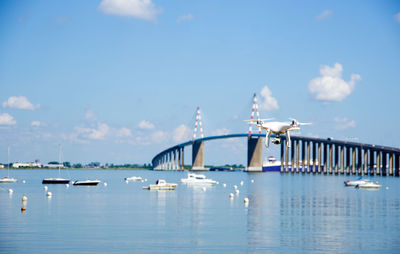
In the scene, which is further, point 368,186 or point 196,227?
point 368,186

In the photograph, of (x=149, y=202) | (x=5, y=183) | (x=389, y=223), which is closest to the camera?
(x=389, y=223)

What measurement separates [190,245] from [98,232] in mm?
10524

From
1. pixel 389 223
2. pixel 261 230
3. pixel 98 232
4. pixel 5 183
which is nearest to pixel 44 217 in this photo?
pixel 98 232

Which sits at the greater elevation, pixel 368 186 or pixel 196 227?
pixel 368 186

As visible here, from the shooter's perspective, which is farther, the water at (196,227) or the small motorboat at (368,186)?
the small motorboat at (368,186)

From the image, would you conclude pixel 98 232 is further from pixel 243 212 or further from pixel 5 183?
pixel 5 183

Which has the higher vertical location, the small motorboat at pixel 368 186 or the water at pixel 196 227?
the small motorboat at pixel 368 186

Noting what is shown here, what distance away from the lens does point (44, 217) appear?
67.6 m

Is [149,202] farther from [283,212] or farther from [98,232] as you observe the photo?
[98,232]

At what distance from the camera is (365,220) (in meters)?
68.8

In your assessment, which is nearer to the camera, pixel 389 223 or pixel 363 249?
pixel 363 249

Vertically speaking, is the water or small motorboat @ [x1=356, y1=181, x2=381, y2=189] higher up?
small motorboat @ [x1=356, y1=181, x2=381, y2=189]

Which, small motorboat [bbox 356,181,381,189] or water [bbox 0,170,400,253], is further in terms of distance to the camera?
small motorboat [bbox 356,181,381,189]

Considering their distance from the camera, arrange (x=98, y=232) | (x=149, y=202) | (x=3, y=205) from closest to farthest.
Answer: (x=98, y=232) < (x=3, y=205) < (x=149, y=202)
